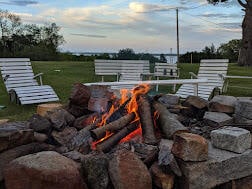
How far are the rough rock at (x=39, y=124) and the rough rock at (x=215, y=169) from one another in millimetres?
1530

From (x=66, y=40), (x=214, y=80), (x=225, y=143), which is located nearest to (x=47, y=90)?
(x=214, y=80)

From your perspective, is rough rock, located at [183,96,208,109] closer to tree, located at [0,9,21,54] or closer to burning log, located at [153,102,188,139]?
burning log, located at [153,102,188,139]

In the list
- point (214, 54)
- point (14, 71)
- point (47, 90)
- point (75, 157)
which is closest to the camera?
point (75, 157)

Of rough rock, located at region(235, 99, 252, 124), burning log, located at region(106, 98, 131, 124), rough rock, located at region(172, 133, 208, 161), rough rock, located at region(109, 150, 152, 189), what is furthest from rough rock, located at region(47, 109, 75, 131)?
rough rock, located at region(235, 99, 252, 124)

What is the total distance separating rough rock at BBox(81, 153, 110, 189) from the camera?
2.90 meters

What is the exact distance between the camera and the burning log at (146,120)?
11.3 ft

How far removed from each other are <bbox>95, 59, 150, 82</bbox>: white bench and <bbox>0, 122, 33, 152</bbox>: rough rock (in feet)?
21.6

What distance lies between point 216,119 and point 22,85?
4863 millimetres

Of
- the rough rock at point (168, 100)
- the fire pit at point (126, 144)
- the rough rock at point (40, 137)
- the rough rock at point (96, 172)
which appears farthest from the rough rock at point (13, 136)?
the rough rock at point (168, 100)

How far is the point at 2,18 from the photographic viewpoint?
24375 millimetres

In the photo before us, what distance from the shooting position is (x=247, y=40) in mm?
20188

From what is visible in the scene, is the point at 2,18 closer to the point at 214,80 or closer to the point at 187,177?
the point at 214,80

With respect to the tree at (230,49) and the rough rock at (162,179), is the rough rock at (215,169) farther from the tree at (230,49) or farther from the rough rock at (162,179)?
the tree at (230,49)

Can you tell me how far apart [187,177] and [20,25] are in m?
23.2
